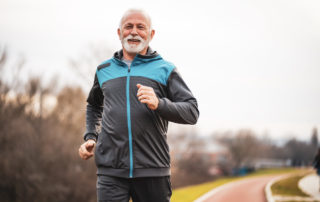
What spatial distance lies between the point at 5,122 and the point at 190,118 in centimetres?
2569

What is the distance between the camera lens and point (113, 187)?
2629 millimetres

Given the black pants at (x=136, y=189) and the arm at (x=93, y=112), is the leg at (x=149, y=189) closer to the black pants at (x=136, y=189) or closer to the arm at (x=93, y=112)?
the black pants at (x=136, y=189)

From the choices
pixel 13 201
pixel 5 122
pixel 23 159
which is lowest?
pixel 13 201

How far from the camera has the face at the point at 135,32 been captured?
9.18 feet

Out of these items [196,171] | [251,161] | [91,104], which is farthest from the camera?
[251,161]

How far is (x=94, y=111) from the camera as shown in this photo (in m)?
3.28

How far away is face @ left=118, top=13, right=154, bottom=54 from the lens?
2799mm

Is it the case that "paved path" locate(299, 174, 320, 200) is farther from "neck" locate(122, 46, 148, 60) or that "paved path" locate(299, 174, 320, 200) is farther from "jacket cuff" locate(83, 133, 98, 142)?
"neck" locate(122, 46, 148, 60)

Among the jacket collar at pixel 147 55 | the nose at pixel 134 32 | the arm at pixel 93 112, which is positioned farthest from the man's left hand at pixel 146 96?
the arm at pixel 93 112

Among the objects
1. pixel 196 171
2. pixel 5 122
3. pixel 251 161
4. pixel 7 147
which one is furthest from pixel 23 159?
pixel 251 161

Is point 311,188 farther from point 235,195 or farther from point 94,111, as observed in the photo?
point 94,111

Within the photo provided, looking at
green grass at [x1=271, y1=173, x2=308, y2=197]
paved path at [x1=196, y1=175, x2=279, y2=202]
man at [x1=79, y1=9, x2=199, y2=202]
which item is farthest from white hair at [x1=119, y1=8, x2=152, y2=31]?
green grass at [x1=271, y1=173, x2=308, y2=197]

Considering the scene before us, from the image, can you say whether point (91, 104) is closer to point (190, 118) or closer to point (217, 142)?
point (190, 118)

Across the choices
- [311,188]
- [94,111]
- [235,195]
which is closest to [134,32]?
[94,111]
